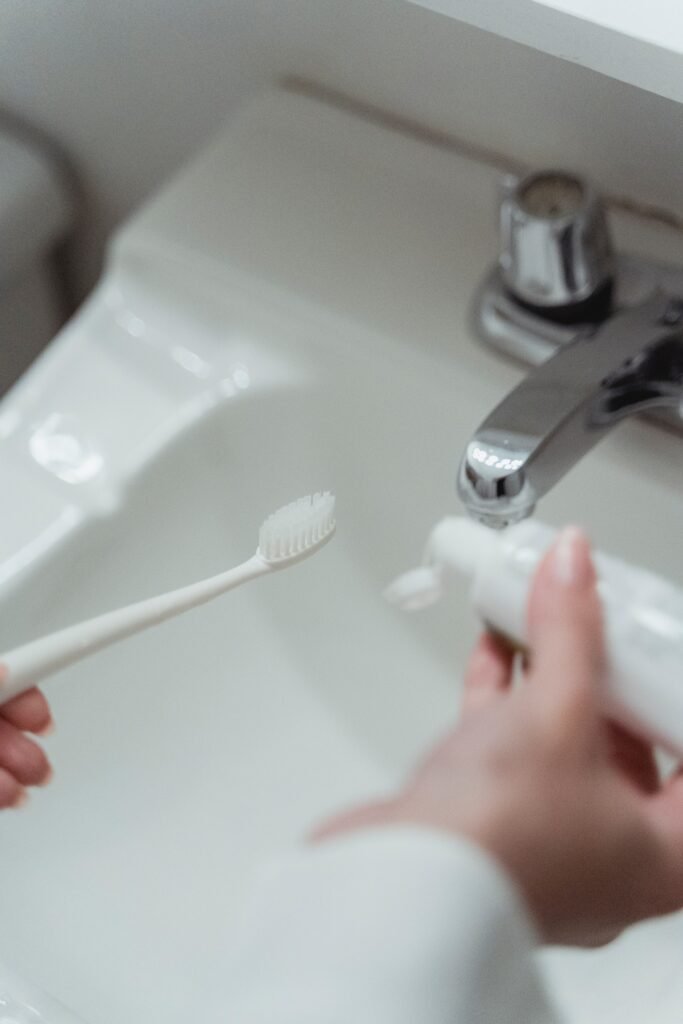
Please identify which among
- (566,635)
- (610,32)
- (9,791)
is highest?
(610,32)

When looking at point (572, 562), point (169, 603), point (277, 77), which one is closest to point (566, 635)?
point (572, 562)

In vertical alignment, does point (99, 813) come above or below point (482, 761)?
below

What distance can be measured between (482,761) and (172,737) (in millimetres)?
228

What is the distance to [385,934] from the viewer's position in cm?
24

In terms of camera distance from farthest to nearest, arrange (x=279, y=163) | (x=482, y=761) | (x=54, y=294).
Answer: (x=54, y=294)
(x=279, y=163)
(x=482, y=761)

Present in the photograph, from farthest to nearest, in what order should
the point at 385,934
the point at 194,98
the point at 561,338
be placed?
the point at 194,98, the point at 561,338, the point at 385,934

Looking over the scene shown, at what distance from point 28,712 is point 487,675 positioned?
16cm

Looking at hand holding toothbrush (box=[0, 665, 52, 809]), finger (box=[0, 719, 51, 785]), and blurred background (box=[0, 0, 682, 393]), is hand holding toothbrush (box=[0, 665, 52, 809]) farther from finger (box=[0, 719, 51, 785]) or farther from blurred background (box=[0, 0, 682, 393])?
blurred background (box=[0, 0, 682, 393])

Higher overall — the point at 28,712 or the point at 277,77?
the point at 277,77

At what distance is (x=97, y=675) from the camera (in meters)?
0.45

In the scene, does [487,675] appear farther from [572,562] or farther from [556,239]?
[556,239]

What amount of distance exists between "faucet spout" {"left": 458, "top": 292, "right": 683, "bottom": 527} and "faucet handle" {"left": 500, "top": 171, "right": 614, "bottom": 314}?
2 cm

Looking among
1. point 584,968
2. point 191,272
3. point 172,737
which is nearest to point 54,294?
point 191,272

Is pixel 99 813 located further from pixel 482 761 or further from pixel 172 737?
pixel 482 761
